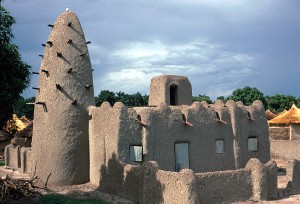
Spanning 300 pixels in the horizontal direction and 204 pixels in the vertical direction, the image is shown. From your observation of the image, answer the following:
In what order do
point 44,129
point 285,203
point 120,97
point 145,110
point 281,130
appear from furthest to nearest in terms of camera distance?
point 120,97, point 281,130, point 44,129, point 145,110, point 285,203

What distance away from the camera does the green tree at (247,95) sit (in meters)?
56.7

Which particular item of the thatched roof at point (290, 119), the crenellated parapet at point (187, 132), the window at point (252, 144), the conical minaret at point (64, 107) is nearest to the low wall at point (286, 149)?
the thatched roof at point (290, 119)

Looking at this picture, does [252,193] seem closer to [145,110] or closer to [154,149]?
[154,149]

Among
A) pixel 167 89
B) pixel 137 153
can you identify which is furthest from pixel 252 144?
pixel 137 153

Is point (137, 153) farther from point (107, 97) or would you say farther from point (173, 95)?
point (107, 97)

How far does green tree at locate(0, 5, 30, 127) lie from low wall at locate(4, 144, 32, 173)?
165 inches

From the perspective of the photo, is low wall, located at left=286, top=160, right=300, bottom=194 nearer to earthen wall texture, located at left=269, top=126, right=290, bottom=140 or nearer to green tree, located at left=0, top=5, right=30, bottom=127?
green tree, located at left=0, top=5, right=30, bottom=127

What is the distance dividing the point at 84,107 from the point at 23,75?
429 centimetres

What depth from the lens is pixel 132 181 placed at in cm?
1484

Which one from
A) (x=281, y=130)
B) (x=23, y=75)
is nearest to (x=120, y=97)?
(x=281, y=130)

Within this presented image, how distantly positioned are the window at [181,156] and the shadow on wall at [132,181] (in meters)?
3.12

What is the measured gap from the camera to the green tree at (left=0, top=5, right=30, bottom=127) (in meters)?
17.7

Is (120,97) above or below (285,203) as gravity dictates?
above

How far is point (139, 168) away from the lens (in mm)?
14500
